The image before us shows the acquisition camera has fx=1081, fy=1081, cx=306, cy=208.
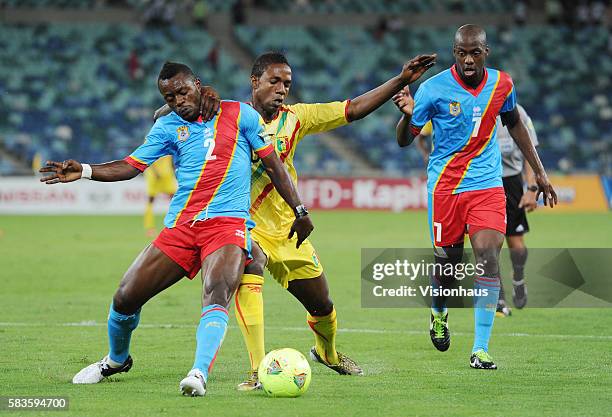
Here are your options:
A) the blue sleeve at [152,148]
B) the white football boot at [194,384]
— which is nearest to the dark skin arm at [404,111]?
the blue sleeve at [152,148]

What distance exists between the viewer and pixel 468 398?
7.13 metres

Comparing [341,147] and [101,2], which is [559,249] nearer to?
[341,147]

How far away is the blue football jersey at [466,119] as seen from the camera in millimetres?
8992

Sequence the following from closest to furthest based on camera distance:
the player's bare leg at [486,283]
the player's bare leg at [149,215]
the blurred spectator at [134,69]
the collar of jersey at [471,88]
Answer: the player's bare leg at [486,283]
the collar of jersey at [471,88]
the player's bare leg at [149,215]
the blurred spectator at [134,69]

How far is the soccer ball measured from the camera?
282 inches

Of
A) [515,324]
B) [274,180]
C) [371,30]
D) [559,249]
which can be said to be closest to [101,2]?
[371,30]

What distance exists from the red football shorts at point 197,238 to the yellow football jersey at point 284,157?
725mm

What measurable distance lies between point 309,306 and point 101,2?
34732 millimetres

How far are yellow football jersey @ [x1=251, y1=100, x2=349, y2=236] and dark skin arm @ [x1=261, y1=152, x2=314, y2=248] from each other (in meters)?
0.61

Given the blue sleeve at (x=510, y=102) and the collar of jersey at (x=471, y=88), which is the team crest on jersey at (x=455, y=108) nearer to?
the collar of jersey at (x=471, y=88)

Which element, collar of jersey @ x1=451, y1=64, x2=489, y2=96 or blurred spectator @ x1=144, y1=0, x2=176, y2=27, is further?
blurred spectator @ x1=144, y1=0, x2=176, y2=27

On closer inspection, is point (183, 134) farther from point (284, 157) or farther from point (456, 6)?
point (456, 6)

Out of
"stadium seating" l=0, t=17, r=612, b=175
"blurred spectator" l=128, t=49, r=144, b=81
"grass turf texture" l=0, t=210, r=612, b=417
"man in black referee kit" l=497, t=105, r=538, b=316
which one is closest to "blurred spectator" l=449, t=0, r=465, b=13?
"stadium seating" l=0, t=17, r=612, b=175

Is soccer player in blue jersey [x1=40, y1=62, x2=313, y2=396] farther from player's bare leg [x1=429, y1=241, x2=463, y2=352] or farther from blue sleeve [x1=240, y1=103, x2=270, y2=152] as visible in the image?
player's bare leg [x1=429, y1=241, x2=463, y2=352]
